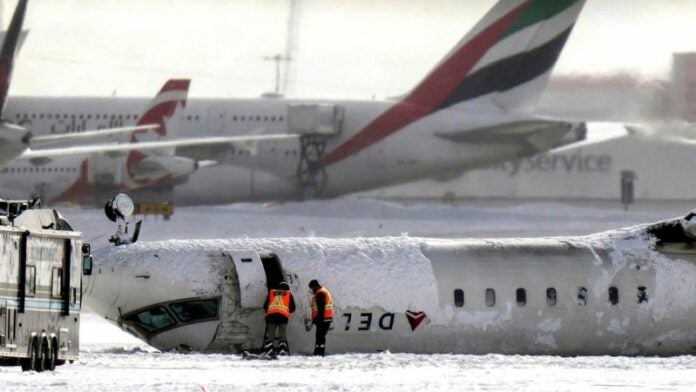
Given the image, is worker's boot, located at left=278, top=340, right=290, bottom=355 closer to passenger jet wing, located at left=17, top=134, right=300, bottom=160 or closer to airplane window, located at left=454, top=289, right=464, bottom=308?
airplane window, located at left=454, top=289, right=464, bottom=308

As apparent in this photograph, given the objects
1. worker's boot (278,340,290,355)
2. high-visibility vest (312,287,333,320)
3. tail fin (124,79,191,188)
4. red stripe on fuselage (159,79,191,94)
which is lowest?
worker's boot (278,340,290,355)

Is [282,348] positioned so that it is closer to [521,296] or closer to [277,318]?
[277,318]

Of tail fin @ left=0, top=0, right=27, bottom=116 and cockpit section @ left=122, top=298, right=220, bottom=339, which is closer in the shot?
cockpit section @ left=122, top=298, right=220, bottom=339

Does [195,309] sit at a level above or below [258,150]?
below

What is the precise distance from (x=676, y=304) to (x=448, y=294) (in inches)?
161

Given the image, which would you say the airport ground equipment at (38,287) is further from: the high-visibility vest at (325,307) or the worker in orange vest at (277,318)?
the high-visibility vest at (325,307)

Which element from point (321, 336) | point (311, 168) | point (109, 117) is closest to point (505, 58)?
point (311, 168)

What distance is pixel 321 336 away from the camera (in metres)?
31.4

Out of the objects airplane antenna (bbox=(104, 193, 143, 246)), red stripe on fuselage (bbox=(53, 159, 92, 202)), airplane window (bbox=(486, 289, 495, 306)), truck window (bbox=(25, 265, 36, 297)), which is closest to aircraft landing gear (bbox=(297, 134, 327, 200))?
red stripe on fuselage (bbox=(53, 159, 92, 202))

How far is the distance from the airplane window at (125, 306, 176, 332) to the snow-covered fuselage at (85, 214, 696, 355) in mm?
16

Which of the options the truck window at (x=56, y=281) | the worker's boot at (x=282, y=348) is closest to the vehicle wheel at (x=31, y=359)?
the truck window at (x=56, y=281)

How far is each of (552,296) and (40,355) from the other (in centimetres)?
965

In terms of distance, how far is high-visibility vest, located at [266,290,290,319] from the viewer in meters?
31.0

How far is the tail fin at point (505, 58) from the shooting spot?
70750mm
